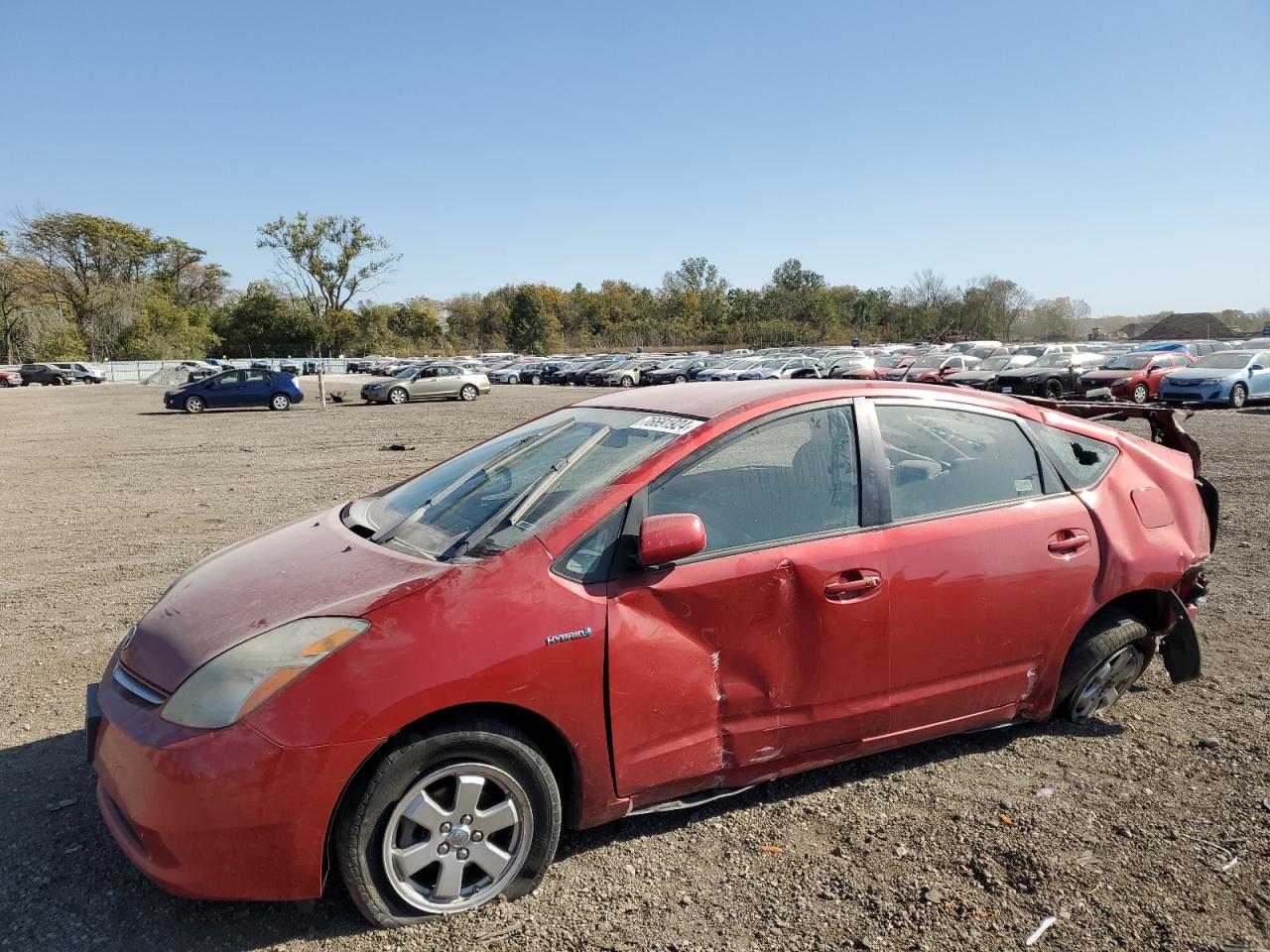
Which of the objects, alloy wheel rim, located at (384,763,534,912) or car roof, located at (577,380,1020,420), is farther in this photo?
car roof, located at (577,380,1020,420)

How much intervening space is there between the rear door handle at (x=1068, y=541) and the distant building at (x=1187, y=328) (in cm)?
12135

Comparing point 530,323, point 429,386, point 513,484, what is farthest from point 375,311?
point 513,484

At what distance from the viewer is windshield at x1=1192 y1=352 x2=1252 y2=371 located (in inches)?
937

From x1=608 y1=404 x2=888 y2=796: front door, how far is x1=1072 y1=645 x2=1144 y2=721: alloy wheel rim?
122cm

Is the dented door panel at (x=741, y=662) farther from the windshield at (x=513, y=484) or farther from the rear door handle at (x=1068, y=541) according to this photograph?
the rear door handle at (x=1068, y=541)

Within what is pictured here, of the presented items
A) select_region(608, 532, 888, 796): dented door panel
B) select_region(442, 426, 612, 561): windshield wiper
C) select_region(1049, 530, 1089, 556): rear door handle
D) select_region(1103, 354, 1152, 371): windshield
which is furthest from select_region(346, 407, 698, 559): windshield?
select_region(1103, 354, 1152, 371): windshield

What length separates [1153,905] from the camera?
8.54ft

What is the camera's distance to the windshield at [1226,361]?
23797mm

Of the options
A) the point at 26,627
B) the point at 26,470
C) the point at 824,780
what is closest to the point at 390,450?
the point at 26,470

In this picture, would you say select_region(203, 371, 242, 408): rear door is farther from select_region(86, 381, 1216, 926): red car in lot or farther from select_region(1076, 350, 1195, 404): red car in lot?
select_region(86, 381, 1216, 926): red car in lot

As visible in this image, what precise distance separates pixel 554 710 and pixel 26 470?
14.3 metres

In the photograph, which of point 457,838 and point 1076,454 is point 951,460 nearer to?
point 1076,454

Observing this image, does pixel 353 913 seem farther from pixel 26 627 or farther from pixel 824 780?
pixel 26 627

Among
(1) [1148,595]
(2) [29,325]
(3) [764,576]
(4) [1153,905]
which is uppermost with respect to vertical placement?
(2) [29,325]
